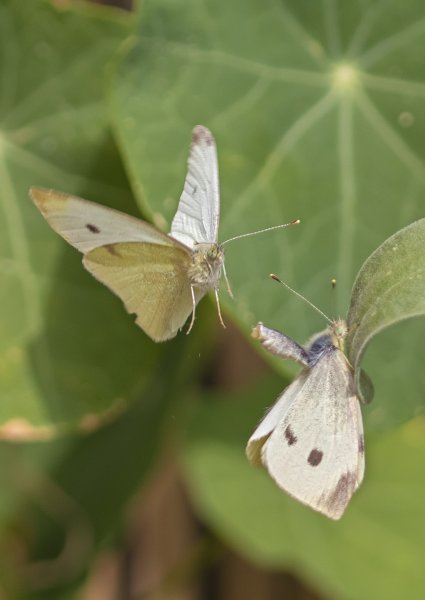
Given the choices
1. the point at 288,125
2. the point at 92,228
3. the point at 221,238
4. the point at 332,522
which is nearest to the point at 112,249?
the point at 92,228

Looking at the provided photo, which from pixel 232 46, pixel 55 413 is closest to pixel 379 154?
pixel 232 46

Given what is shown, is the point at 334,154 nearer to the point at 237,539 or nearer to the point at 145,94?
the point at 145,94

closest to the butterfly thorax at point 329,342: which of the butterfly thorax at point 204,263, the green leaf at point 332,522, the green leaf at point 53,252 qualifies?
the butterfly thorax at point 204,263

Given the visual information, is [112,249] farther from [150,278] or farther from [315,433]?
[315,433]

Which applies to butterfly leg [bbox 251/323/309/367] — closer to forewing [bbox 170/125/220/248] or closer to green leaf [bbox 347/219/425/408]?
green leaf [bbox 347/219/425/408]

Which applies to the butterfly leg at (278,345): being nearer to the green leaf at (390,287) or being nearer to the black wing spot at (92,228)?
the green leaf at (390,287)

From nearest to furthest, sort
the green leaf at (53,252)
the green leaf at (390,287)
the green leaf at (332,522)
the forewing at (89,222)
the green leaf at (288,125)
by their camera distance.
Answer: the green leaf at (390,287) → the forewing at (89,222) → the green leaf at (288,125) → the green leaf at (53,252) → the green leaf at (332,522)
